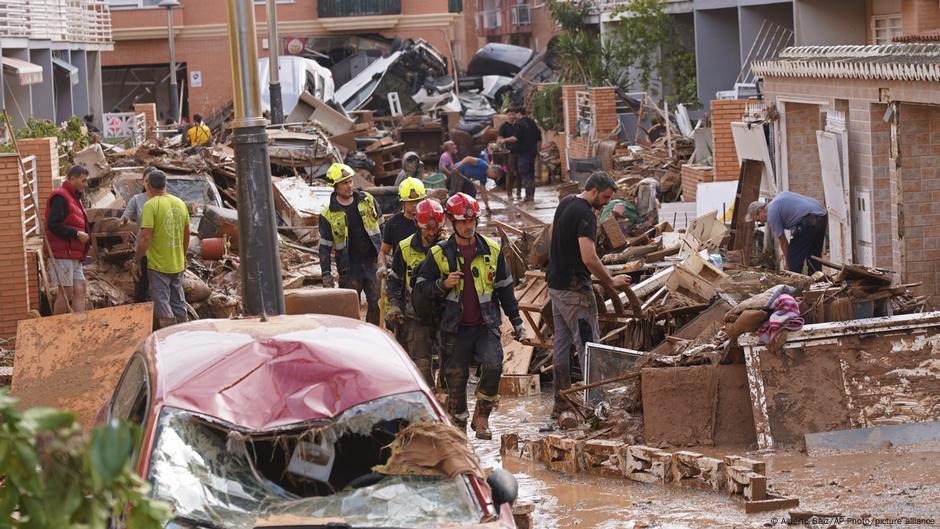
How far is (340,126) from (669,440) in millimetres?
24072

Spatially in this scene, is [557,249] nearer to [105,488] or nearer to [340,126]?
[105,488]

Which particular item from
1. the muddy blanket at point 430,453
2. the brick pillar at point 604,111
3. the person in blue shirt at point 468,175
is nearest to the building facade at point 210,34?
the brick pillar at point 604,111

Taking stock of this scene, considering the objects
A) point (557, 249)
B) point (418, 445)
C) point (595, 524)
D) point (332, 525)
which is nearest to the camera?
point (332, 525)

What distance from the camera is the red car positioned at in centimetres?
566

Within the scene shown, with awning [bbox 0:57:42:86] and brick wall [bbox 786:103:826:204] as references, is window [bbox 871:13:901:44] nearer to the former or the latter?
brick wall [bbox 786:103:826:204]

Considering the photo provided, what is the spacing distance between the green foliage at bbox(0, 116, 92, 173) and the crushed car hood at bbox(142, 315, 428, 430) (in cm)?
1248

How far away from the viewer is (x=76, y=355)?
10.3 m

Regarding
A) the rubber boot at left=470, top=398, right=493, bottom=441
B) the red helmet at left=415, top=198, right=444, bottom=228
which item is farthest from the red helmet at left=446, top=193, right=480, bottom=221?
the rubber boot at left=470, top=398, right=493, bottom=441

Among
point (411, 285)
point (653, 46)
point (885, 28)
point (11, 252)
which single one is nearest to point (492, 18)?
point (653, 46)

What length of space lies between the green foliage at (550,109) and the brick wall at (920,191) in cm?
2124

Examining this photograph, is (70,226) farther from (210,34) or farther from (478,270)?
(210,34)

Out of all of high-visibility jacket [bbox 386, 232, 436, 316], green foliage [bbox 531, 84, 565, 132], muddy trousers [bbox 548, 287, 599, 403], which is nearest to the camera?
high-visibility jacket [bbox 386, 232, 436, 316]

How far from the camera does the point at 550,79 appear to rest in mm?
47406

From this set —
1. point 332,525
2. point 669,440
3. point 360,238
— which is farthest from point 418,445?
point 360,238
